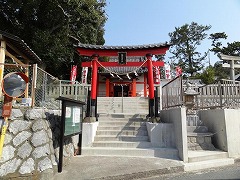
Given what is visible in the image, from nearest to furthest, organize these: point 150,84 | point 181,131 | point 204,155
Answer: point 181,131 < point 204,155 < point 150,84

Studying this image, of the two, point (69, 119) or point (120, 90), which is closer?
point (69, 119)

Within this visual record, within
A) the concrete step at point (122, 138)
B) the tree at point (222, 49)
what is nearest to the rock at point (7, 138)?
the concrete step at point (122, 138)

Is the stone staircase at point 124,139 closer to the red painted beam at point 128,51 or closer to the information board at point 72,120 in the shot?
the information board at point 72,120

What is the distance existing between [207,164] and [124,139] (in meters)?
2.77

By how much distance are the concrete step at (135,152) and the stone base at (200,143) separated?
997mm

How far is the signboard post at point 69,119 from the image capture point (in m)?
4.66

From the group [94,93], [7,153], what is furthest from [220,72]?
[7,153]

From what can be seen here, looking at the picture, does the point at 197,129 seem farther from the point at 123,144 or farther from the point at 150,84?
the point at 123,144

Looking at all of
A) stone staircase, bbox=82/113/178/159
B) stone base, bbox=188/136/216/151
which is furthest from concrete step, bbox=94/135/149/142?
stone base, bbox=188/136/216/151

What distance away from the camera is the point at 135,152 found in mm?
5996

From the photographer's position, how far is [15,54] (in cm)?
881

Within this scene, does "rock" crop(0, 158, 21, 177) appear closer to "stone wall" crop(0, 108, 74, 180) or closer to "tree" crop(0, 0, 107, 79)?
"stone wall" crop(0, 108, 74, 180)

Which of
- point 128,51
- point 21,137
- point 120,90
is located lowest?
point 21,137

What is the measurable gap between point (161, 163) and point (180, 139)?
0.96m
